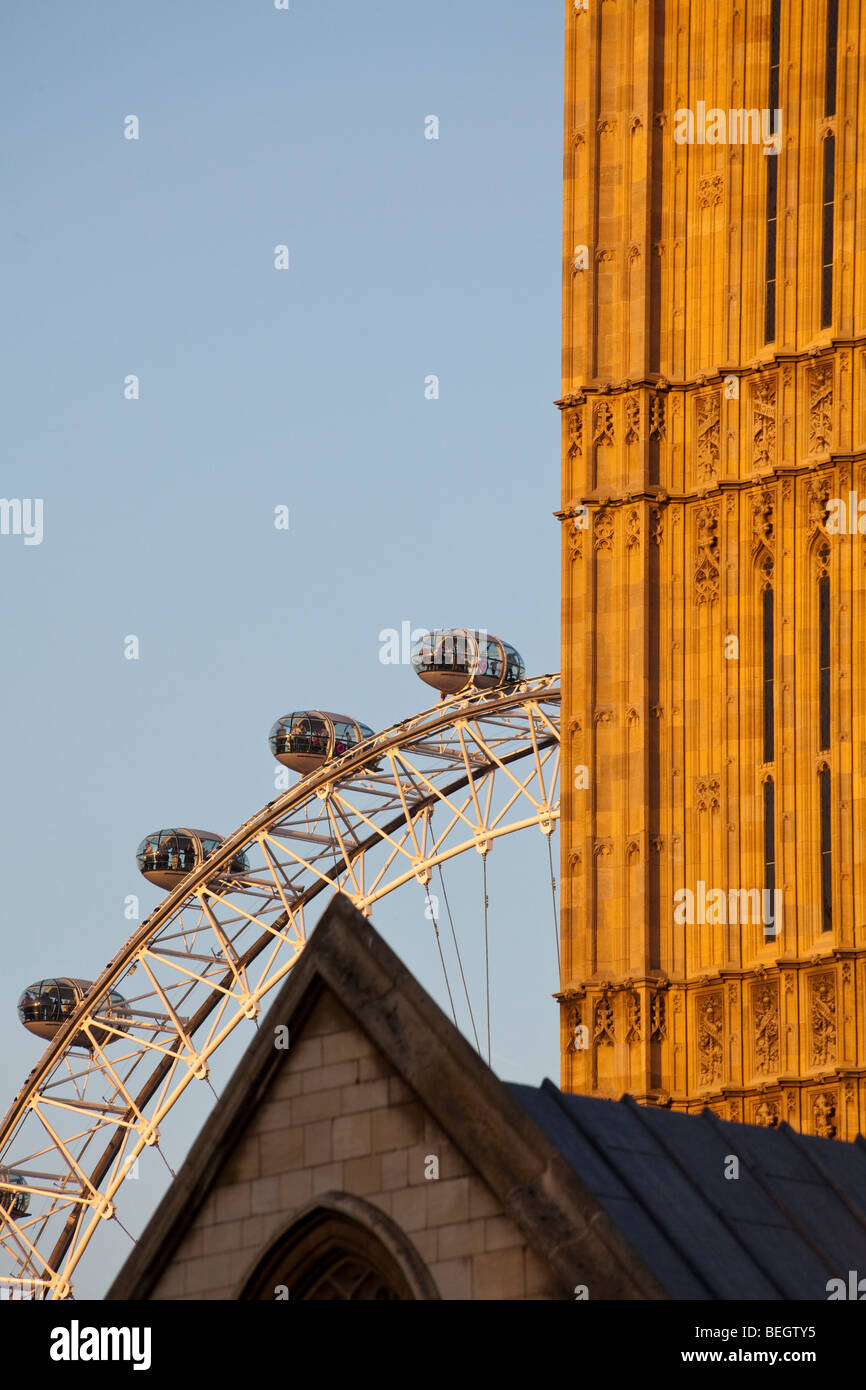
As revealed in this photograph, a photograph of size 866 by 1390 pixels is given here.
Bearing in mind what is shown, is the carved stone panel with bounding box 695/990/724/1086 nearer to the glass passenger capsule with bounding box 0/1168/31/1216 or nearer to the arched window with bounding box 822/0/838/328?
the arched window with bounding box 822/0/838/328

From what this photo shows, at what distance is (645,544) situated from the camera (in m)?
41.3

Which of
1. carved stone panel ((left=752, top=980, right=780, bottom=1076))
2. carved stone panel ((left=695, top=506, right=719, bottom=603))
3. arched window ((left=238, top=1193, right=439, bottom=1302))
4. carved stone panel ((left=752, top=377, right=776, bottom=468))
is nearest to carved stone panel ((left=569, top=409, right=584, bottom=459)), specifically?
carved stone panel ((left=695, top=506, right=719, bottom=603))

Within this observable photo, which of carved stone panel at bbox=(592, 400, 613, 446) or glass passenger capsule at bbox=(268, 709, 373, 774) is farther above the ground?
glass passenger capsule at bbox=(268, 709, 373, 774)

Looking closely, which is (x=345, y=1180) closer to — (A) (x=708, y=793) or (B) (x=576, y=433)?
(A) (x=708, y=793)

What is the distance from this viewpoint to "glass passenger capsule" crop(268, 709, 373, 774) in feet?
245

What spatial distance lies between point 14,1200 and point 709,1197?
7167cm

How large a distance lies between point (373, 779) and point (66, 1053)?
56.3 feet

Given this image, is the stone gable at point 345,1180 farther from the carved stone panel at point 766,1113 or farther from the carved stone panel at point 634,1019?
the carved stone panel at point 634,1019

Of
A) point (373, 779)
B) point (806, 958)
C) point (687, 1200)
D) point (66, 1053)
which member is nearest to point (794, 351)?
point (806, 958)

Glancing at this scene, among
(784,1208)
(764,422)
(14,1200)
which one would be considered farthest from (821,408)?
(14,1200)

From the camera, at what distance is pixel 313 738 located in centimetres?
7475

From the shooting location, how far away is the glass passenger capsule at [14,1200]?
292ft

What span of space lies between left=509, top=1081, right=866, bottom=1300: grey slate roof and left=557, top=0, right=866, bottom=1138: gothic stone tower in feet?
48.0

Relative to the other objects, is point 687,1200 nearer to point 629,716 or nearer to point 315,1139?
point 315,1139
